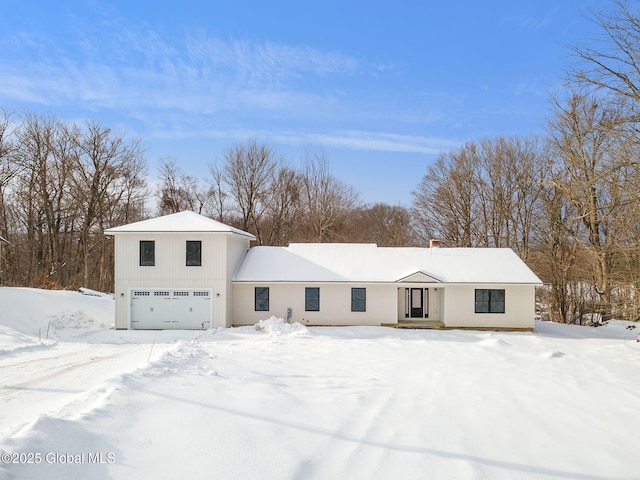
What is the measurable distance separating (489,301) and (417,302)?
144 inches

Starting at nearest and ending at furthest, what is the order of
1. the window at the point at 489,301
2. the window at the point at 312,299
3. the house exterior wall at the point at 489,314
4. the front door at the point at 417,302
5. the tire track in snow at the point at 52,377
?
1. the tire track in snow at the point at 52,377
2. the house exterior wall at the point at 489,314
3. the window at the point at 489,301
4. the window at the point at 312,299
5. the front door at the point at 417,302

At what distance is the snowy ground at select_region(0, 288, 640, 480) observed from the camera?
5.08 m

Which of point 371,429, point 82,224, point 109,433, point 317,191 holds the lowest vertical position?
point 371,429

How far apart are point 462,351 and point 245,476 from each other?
1201 centimetres

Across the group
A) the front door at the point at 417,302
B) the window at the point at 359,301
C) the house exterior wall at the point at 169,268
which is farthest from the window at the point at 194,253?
the front door at the point at 417,302

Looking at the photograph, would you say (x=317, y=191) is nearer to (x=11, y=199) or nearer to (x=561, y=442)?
(x=11, y=199)

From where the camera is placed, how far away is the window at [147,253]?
20406 millimetres

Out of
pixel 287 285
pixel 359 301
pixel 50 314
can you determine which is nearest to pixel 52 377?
pixel 287 285

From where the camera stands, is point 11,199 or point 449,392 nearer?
point 449,392

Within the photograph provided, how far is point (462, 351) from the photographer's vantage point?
1526 cm

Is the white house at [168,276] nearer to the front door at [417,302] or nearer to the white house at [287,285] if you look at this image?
the white house at [287,285]

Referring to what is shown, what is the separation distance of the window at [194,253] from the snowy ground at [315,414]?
21.3 feet

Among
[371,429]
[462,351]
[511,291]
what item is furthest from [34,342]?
[511,291]

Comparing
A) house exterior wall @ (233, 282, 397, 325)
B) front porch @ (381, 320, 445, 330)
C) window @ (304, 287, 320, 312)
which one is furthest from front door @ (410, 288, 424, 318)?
window @ (304, 287, 320, 312)
